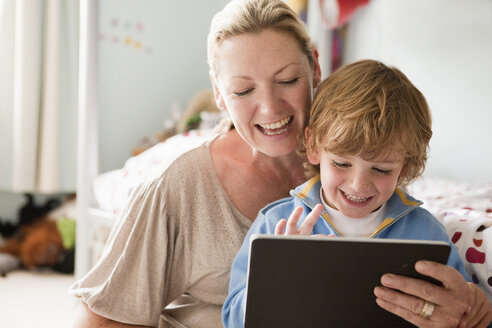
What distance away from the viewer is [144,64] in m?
3.03

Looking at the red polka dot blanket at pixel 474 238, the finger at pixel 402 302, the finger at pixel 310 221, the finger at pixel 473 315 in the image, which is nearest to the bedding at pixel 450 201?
the red polka dot blanket at pixel 474 238

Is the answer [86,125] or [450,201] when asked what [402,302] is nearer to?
[450,201]

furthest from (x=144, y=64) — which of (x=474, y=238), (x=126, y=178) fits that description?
(x=474, y=238)

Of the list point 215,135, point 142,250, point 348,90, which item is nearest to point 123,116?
point 215,135

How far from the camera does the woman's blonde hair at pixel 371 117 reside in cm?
95

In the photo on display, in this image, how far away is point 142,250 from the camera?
44.2 inches

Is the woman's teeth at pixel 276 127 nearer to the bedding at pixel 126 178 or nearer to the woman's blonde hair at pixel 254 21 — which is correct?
the woman's blonde hair at pixel 254 21

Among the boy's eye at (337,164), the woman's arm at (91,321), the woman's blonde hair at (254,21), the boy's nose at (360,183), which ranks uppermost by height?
the woman's blonde hair at (254,21)

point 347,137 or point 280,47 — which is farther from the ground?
point 280,47

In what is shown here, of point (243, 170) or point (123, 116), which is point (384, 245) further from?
point (123, 116)

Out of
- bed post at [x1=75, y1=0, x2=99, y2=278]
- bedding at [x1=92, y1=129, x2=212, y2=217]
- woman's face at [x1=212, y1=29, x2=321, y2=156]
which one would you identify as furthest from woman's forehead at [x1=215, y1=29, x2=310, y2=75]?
bed post at [x1=75, y1=0, x2=99, y2=278]

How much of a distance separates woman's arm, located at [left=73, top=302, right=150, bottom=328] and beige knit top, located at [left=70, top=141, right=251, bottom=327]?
0.06 ft

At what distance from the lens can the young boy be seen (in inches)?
37.4

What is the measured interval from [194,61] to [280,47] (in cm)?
219
